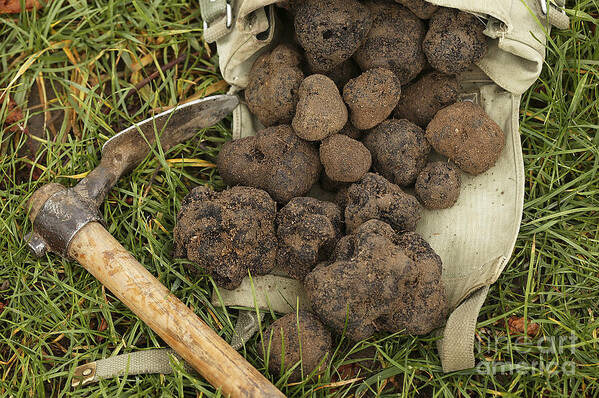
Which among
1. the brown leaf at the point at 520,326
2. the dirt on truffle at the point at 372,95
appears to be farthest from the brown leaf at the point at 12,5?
the brown leaf at the point at 520,326

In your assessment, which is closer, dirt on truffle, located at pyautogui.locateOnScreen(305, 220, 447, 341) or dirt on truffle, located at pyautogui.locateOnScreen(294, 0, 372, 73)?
dirt on truffle, located at pyautogui.locateOnScreen(305, 220, 447, 341)

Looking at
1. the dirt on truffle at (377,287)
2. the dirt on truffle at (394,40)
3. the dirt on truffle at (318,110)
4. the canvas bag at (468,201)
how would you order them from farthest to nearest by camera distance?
the dirt on truffle at (394,40) < the dirt on truffle at (318,110) < the canvas bag at (468,201) < the dirt on truffle at (377,287)

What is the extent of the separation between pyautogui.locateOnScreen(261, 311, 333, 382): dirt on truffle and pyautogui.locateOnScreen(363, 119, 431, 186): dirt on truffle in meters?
0.79

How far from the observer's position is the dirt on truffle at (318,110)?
8.88ft

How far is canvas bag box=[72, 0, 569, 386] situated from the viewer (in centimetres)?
260

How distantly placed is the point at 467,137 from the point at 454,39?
450mm

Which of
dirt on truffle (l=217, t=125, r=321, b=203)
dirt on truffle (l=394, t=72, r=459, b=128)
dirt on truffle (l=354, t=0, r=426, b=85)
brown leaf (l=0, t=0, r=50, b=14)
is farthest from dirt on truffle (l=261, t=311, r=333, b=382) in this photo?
brown leaf (l=0, t=0, r=50, b=14)

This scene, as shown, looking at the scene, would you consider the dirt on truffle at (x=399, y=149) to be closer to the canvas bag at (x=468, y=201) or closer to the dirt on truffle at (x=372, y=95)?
the dirt on truffle at (x=372, y=95)

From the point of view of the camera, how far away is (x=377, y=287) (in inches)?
96.6

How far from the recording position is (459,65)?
9.17 feet

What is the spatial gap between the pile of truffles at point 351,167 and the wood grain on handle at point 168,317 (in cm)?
23

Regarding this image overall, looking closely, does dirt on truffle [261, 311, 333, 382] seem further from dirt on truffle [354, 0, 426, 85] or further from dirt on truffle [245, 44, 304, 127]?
dirt on truffle [354, 0, 426, 85]

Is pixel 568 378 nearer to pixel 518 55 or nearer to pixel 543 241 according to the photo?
pixel 543 241

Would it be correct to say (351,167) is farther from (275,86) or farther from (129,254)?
(129,254)
